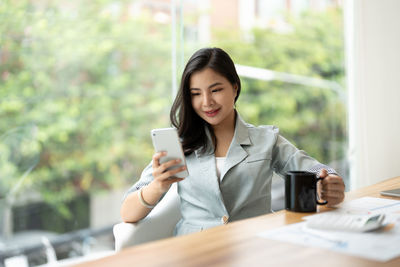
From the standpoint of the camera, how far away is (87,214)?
3311 mm

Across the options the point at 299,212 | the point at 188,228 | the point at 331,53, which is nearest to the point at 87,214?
the point at 188,228

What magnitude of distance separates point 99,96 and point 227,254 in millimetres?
2596

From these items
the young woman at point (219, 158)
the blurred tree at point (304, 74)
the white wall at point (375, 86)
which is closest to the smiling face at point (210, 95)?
the young woman at point (219, 158)

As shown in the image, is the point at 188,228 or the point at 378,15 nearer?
the point at 188,228

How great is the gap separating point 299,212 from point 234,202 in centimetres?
32

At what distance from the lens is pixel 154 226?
1342 mm

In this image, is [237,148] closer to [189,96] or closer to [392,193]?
[189,96]

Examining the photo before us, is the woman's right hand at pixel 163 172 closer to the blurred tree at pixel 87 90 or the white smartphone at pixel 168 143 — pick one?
the white smartphone at pixel 168 143

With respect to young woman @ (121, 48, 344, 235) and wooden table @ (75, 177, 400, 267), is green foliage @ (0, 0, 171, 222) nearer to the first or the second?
young woman @ (121, 48, 344, 235)

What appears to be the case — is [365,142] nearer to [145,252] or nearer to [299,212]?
[299,212]

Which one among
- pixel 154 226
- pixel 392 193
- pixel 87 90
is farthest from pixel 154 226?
pixel 87 90

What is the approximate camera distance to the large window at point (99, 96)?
2633 millimetres

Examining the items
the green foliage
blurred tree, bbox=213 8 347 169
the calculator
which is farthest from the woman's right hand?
blurred tree, bbox=213 8 347 169

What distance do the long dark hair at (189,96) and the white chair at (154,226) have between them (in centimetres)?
19
